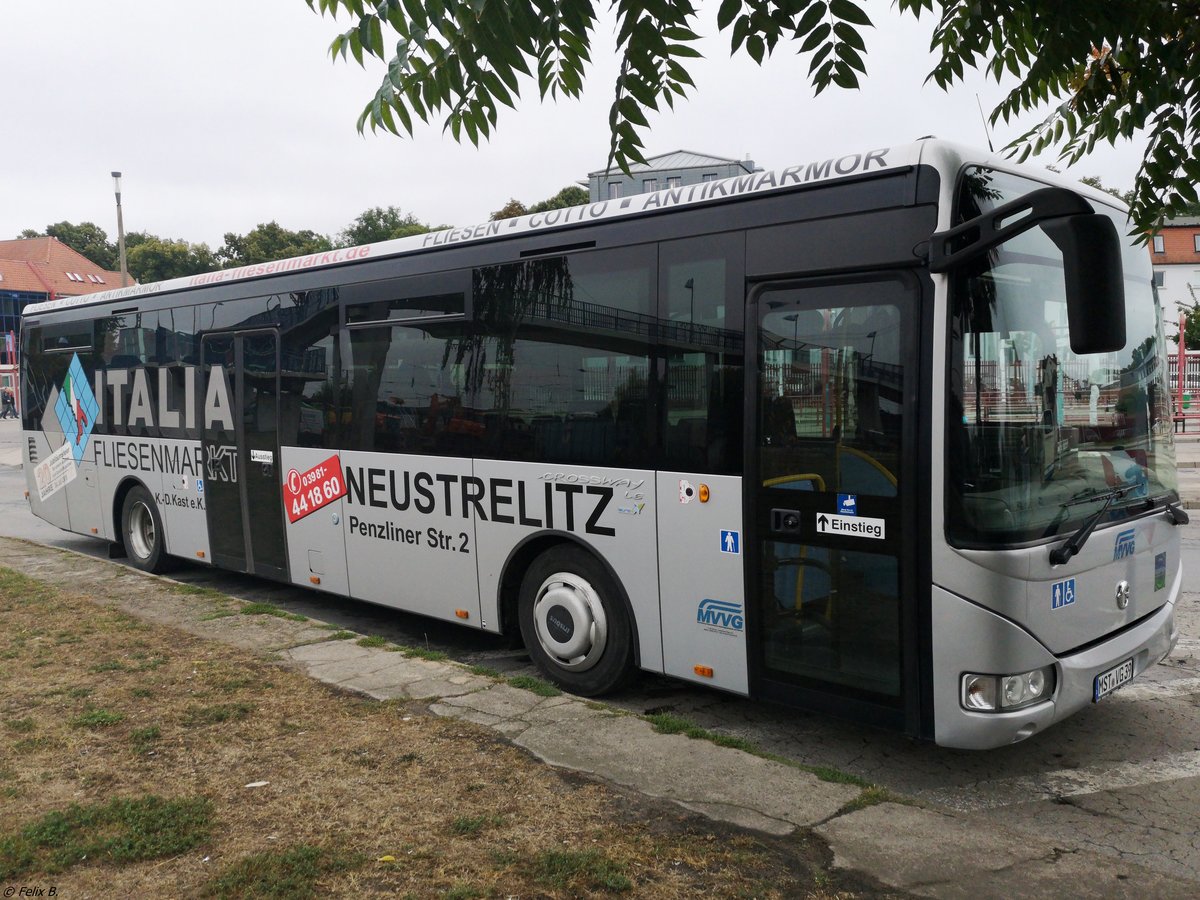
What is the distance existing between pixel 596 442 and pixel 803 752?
2.14 meters

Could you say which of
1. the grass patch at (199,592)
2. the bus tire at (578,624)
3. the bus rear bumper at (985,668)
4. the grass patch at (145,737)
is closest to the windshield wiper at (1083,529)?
the bus rear bumper at (985,668)

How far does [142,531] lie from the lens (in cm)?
1105

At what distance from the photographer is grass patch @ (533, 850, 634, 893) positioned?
3684 mm

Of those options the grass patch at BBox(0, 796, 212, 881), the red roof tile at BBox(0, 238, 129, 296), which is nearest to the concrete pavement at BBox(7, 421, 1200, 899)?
the grass patch at BBox(0, 796, 212, 881)

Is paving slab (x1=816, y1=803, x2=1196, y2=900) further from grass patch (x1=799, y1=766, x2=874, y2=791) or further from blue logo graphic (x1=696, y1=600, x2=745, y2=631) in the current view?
blue logo graphic (x1=696, y1=600, x2=745, y2=631)

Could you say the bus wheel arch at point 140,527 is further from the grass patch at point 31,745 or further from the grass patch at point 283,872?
the grass patch at point 283,872

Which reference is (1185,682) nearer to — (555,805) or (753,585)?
(753,585)

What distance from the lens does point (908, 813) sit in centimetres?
433

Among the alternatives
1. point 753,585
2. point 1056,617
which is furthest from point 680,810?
point 1056,617

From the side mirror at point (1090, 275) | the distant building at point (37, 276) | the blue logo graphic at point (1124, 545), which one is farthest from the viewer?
the distant building at point (37, 276)

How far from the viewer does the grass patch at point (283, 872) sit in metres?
3.67

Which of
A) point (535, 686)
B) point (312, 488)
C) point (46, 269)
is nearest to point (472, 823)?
point (535, 686)

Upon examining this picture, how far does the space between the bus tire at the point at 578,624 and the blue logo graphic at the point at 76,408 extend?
7.17 m

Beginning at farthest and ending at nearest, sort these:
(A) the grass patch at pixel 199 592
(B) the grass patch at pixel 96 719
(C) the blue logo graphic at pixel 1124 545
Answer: (A) the grass patch at pixel 199 592 < (B) the grass patch at pixel 96 719 < (C) the blue logo graphic at pixel 1124 545
